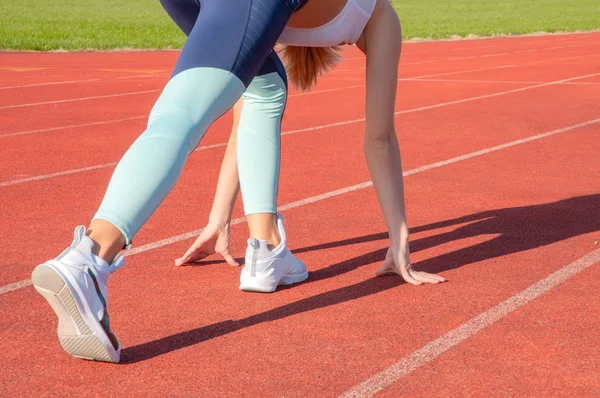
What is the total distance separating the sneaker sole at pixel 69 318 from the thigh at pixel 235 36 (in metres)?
0.72

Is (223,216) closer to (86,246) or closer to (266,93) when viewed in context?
(266,93)

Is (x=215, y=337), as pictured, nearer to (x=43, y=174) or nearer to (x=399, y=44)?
(x=399, y=44)

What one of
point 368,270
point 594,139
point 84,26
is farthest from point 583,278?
point 84,26

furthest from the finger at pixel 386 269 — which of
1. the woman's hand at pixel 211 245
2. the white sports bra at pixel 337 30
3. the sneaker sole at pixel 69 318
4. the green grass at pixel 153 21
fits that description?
the green grass at pixel 153 21

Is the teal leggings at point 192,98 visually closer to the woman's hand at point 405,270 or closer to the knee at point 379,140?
the knee at point 379,140

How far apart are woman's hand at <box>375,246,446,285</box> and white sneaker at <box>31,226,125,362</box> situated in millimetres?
1491

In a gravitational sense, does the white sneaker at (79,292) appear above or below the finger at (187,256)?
above

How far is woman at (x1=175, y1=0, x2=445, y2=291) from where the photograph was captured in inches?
145

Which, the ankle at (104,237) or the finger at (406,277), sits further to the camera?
the finger at (406,277)

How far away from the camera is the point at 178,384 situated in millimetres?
3115

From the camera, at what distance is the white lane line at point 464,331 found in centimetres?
314

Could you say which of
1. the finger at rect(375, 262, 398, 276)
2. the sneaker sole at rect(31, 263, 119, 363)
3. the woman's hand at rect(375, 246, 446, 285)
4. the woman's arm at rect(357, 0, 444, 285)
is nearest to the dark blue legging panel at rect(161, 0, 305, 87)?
the sneaker sole at rect(31, 263, 119, 363)

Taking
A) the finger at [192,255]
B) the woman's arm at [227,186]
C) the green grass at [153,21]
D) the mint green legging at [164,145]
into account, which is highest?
the mint green legging at [164,145]

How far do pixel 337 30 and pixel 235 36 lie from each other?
2.30ft
